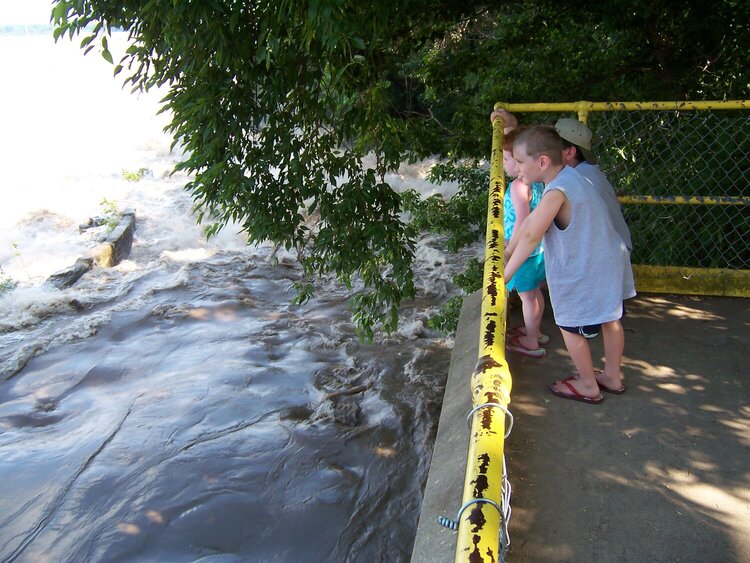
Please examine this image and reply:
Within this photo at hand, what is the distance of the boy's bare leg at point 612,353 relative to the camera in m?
3.25

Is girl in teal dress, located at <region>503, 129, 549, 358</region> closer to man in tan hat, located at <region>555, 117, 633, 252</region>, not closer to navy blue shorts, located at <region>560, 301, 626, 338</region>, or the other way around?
man in tan hat, located at <region>555, 117, 633, 252</region>

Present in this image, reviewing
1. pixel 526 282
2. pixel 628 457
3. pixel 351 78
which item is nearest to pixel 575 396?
pixel 628 457

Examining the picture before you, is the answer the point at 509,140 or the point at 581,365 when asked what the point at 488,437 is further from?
the point at 509,140

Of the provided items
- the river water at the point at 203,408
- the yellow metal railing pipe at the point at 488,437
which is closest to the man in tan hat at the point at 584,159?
the yellow metal railing pipe at the point at 488,437

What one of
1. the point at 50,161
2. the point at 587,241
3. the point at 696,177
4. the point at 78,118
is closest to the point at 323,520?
the point at 587,241

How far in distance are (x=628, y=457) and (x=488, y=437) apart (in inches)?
54.1

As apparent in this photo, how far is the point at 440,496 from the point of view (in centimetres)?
274

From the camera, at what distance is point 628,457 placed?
113 inches

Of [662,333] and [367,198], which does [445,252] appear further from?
[662,333]

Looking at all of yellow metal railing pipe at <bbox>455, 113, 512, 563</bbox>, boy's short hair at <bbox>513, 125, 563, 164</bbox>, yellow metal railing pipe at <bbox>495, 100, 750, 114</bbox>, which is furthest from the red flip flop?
yellow metal railing pipe at <bbox>495, 100, 750, 114</bbox>

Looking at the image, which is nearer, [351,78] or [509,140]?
[509,140]

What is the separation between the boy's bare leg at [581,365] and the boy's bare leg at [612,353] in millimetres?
99

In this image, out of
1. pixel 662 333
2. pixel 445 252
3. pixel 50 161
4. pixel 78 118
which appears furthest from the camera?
pixel 78 118

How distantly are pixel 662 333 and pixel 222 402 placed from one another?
15.3 feet
